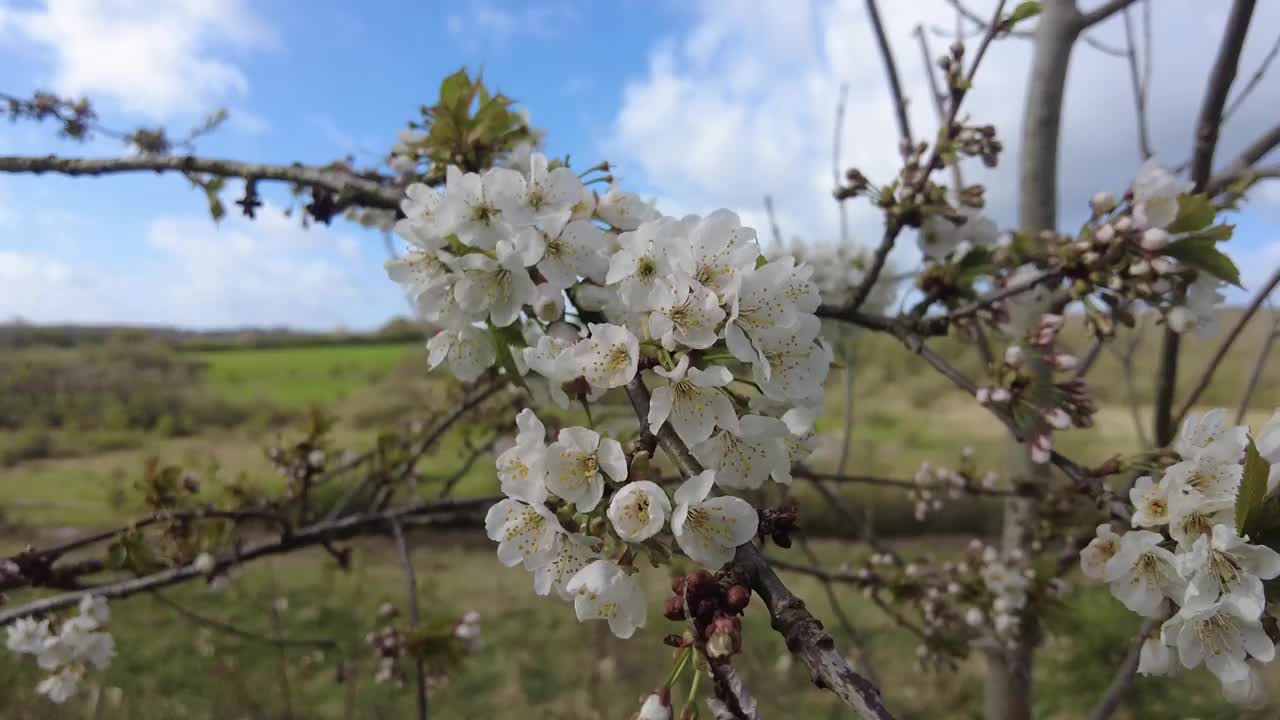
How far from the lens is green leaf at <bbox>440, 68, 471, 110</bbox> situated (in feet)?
1.62

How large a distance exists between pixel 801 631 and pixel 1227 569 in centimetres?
23

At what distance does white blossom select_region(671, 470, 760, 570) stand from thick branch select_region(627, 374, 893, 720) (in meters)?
0.01

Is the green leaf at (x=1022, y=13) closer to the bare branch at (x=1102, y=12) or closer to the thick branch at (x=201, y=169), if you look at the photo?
the bare branch at (x=1102, y=12)

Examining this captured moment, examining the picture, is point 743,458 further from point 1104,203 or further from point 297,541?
point 297,541

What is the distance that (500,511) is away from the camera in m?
0.31

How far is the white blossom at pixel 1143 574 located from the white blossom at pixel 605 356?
265 millimetres

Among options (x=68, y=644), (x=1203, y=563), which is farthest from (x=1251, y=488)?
(x=68, y=644)

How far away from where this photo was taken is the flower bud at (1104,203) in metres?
0.51

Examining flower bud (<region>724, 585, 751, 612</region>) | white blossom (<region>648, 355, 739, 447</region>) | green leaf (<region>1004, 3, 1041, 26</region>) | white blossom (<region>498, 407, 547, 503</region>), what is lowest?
flower bud (<region>724, 585, 751, 612</region>)

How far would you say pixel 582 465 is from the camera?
0.95 ft

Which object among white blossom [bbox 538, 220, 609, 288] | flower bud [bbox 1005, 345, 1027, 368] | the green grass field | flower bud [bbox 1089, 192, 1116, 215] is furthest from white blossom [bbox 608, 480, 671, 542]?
the green grass field

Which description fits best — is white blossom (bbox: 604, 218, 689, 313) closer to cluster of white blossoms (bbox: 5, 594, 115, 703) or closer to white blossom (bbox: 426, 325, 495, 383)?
white blossom (bbox: 426, 325, 495, 383)

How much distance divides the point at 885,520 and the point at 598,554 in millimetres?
3507

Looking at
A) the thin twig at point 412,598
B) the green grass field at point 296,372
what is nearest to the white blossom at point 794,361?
the thin twig at point 412,598
